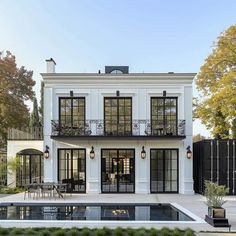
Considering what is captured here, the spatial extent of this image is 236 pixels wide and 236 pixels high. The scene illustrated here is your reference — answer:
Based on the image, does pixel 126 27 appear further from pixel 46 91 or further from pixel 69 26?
pixel 46 91

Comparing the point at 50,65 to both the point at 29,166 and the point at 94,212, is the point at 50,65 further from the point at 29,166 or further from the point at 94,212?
the point at 94,212

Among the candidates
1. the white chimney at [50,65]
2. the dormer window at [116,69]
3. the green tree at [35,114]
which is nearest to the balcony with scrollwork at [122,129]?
the white chimney at [50,65]

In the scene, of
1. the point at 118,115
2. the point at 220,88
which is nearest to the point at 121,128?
the point at 118,115

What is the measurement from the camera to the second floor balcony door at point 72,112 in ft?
63.6

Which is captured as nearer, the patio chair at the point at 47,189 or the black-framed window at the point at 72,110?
the patio chair at the point at 47,189

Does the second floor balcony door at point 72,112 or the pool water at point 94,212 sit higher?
the second floor balcony door at point 72,112

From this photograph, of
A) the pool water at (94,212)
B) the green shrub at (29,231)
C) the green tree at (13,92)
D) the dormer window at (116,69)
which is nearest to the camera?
the green shrub at (29,231)

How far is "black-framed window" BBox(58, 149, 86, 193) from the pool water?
4.94 m

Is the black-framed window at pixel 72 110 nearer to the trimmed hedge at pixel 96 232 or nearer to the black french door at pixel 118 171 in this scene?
the black french door at pixel 118 171

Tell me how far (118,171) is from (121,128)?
2.36m

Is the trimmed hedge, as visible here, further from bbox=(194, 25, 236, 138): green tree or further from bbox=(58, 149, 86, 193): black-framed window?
bbox=(194, 25, 236, 138): green tree

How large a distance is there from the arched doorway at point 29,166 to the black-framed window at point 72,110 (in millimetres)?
3208

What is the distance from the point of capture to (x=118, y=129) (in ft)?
63.4

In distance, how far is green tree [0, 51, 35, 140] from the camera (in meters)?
30.4
